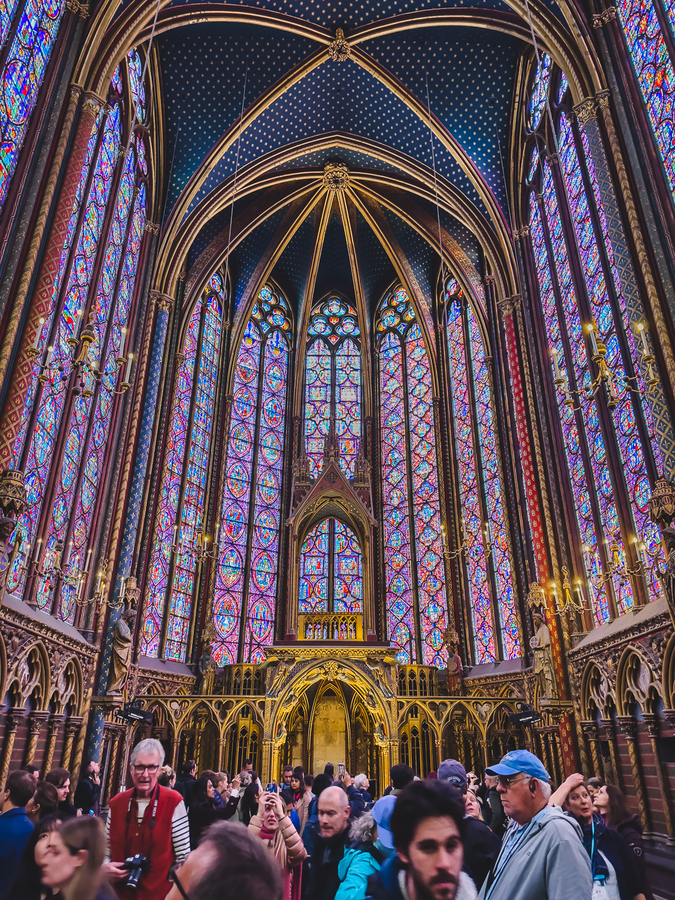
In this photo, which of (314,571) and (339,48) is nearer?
(339,48)

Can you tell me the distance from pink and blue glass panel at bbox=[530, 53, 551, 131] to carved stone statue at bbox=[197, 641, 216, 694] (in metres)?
15.5

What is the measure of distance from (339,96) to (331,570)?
13629mm

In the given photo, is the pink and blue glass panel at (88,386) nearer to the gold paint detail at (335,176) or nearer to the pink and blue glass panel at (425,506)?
the gold paint detail at (335,176)

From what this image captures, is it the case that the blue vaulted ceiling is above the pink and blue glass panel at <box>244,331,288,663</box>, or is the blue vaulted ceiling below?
above

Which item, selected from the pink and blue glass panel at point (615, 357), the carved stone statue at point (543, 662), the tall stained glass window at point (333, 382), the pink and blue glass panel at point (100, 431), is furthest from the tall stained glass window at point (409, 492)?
the pink and blue glass panel at point (100, 431)

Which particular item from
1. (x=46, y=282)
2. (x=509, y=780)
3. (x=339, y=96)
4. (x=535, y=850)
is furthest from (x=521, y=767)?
(x=339, y=96)

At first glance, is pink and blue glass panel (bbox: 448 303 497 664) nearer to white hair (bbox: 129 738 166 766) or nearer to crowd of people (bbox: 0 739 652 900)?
crowd of people (bbox: 0 739 652 900)

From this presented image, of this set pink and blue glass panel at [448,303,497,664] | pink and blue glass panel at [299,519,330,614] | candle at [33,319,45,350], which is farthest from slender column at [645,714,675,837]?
pink and blue glass panel at [299,519,330,614]

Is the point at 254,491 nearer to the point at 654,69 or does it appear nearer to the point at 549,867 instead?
the point at 654,69

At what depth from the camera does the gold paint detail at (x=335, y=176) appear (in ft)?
64.2

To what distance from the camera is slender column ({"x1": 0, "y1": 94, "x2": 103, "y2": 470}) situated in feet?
28.2

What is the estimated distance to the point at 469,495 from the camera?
18.9 meters

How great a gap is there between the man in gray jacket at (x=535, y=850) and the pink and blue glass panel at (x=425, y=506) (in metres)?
16.1

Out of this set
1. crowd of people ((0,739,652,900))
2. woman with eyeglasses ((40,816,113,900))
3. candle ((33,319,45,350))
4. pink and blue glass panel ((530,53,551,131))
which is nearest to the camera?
crowd of people ((0,739,652,900))
